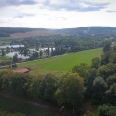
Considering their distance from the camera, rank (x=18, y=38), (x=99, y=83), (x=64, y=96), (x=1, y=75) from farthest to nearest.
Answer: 1. (x=18, y=38)
2. (x=1, y=75)
3. (x=99, y=83)
4. (x=64, y=96)

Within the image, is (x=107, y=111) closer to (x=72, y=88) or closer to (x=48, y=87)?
(x=72, y=88)

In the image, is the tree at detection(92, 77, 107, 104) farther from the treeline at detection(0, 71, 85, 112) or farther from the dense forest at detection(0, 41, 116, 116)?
the treeline at detection(0, 71, 85, 112)

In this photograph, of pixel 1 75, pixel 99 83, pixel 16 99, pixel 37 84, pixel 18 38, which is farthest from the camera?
pixel 18 38

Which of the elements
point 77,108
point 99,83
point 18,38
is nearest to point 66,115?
point 77,108

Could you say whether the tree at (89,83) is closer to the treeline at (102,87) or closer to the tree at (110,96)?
the treeline at (102,87)

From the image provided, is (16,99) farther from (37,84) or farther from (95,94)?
(95,94)

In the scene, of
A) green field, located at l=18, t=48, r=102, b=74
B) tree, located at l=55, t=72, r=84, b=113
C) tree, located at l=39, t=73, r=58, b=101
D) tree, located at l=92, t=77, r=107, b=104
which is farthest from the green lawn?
green field, located at l=18, t=48, r=102, b=74

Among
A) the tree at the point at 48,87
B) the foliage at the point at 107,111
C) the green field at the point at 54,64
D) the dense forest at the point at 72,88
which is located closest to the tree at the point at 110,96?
the dense forest at the point at 72,88

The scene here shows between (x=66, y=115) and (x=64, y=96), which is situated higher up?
(x=64, y=96)
